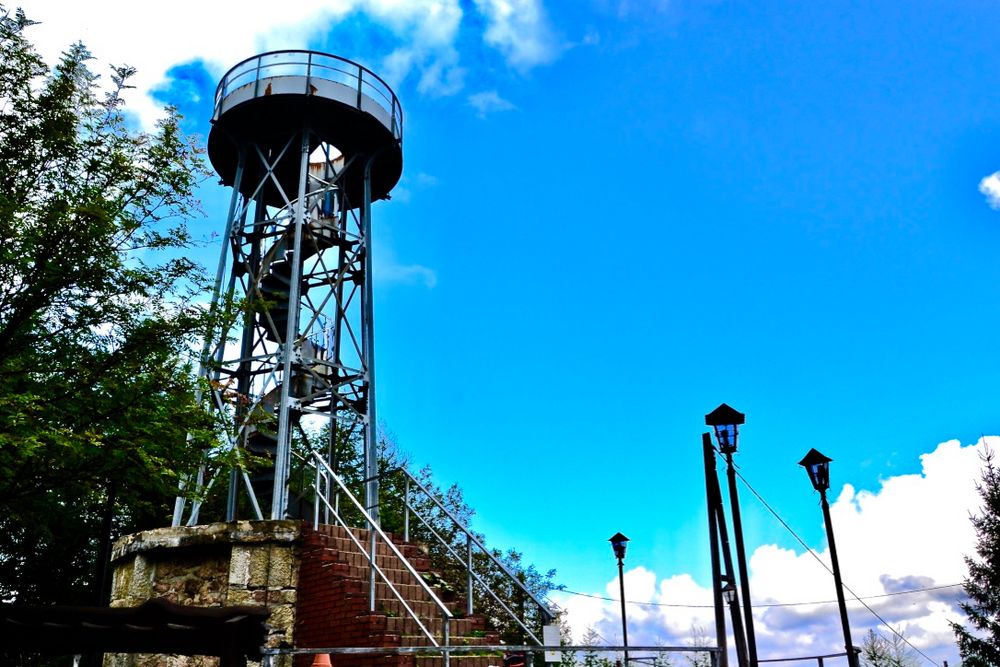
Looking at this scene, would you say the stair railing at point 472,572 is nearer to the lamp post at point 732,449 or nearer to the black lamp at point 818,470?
the lamp post at point 732,449

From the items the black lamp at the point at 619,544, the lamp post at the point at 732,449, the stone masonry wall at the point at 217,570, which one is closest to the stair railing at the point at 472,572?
the stone masonry wall at the point at 217,570

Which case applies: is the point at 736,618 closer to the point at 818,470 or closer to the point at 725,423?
the point at 725,423

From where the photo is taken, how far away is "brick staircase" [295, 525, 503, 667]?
7.89 m

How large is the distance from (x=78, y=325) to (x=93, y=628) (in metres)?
5.09

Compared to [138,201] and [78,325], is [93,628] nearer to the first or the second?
[78,325]

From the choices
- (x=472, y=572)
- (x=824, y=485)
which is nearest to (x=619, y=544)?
(x=824, y=485)

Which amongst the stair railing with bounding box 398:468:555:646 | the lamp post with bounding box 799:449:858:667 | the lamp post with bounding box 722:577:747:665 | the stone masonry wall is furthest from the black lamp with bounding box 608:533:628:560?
the stone masonry wall

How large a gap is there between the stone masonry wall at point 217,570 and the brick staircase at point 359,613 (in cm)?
19

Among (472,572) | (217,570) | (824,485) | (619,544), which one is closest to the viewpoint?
(472,572)

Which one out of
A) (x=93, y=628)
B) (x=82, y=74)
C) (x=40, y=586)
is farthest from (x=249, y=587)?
(x=40, y=586)

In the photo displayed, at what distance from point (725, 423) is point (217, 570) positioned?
6361mm

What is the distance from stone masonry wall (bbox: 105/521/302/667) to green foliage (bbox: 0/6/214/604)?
910 millimetres

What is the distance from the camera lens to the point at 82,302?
10.1m

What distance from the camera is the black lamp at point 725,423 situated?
405 inches
